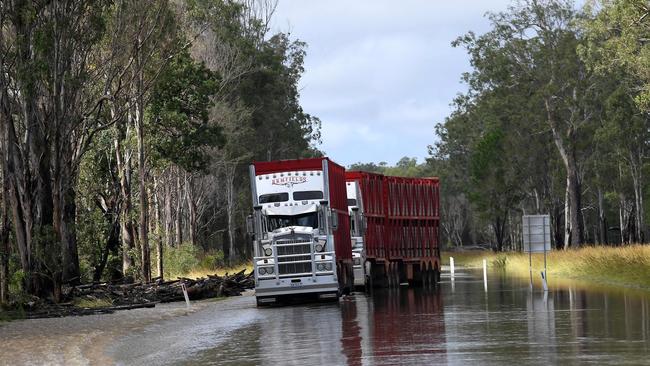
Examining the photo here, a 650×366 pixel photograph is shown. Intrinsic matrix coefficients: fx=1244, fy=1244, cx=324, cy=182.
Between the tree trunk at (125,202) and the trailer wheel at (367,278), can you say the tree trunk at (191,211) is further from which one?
the trailer wheel at (367,278)

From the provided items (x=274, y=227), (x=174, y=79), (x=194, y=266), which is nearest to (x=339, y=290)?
(x=274, y=227)

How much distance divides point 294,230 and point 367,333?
13128 mm

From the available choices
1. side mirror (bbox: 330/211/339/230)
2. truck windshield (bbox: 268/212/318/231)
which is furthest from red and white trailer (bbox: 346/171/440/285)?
side mirror (bbox: 330/211/339/230)

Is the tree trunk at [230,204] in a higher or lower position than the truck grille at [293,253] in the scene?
higher

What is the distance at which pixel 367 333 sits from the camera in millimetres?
22547

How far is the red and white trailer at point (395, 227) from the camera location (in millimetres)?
42312

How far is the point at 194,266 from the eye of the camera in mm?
64375

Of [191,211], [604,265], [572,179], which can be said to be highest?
[572,179]

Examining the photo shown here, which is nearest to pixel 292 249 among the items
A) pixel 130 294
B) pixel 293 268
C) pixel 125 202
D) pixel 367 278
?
pixel 293 268

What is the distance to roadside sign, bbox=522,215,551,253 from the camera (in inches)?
1645

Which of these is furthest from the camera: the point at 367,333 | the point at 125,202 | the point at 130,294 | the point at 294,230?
the point at 125,202

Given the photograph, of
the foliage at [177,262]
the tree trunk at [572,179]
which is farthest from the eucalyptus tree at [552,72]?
the foliage at [177,262]

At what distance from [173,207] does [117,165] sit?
81.7ft

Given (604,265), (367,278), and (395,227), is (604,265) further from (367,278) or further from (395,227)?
(367,278)
